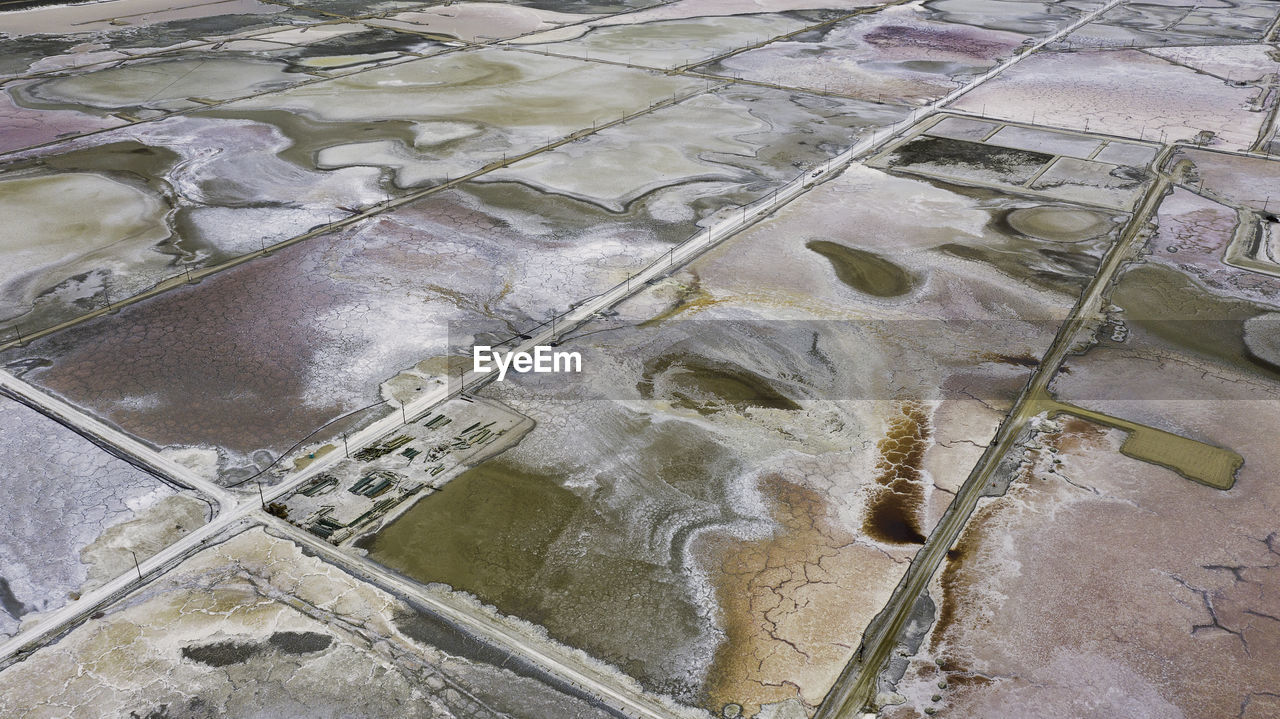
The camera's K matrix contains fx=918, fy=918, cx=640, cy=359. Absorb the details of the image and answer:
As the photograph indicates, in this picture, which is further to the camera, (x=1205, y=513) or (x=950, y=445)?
(x=950, y=445)

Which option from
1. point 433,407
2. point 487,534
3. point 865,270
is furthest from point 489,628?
point 865,270

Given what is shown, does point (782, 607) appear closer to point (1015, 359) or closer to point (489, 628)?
point (489, 628)

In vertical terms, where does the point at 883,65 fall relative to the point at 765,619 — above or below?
above

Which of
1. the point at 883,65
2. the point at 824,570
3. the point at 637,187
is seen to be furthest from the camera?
the point at 883,65

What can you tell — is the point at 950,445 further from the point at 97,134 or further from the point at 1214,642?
the point at 97,134

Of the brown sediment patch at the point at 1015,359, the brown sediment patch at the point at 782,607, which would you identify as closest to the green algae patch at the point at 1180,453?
the brown sediment patch at the point at 1015,359

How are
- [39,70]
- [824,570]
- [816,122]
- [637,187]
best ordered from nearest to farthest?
[824,570], [637,187], [816,122], [39,70]

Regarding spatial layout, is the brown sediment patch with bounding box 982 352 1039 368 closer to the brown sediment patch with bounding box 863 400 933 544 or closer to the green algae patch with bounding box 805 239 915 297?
the brown sediment patch with bounding box 863 400 933 544

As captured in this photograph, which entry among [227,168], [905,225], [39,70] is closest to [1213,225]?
[905,225]
